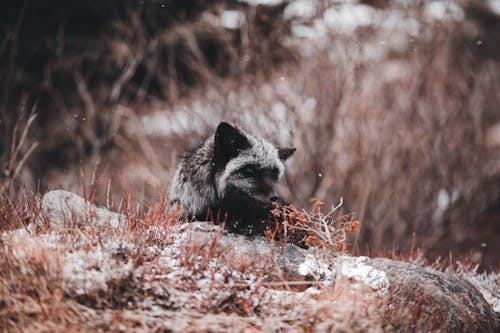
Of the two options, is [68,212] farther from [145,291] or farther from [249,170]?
[249,170]

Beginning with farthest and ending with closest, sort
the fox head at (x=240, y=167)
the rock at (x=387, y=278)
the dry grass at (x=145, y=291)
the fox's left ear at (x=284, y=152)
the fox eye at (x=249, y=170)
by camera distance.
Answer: the fox's left ear at (x=284, y=152) < the fox eye at (x=249, y=170) < the fox head at (x=240, y=167) < the rock at (x=387, y=278) < the dry grass at (x=145, y=291)

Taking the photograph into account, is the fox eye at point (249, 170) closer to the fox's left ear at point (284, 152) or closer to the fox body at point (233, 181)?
the fox body at point (233, 181)

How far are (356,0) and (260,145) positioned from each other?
943 centimetres

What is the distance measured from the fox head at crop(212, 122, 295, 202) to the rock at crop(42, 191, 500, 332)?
0.59 metres

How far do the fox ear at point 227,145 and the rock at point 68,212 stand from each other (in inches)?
57.2

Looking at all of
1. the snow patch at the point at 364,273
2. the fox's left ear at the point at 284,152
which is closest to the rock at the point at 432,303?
the snow patch at the point at 364,273

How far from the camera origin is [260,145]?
259 inches

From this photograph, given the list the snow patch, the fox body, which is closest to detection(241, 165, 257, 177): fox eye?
the fox body

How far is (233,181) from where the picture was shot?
6191 mm

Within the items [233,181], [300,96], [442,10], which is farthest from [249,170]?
[442,10]

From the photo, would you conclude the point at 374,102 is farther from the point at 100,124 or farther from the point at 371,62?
the point at 100,124

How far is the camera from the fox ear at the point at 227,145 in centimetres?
608

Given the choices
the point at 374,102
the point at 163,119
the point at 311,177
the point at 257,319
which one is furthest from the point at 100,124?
the point at 257,319

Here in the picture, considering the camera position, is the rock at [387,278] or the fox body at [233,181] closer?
the rock at [387,278]
